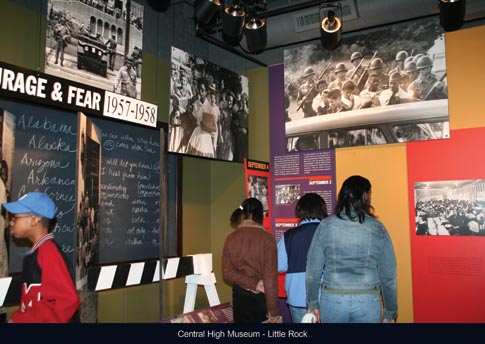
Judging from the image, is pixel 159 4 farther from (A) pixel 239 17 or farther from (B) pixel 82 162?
(B) pixel 82 162

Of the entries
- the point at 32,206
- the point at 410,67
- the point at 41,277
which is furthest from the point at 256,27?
the point at 41,277

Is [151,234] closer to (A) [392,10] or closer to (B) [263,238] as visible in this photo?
(B) [263,238]

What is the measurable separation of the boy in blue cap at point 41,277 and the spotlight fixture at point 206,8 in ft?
9.76

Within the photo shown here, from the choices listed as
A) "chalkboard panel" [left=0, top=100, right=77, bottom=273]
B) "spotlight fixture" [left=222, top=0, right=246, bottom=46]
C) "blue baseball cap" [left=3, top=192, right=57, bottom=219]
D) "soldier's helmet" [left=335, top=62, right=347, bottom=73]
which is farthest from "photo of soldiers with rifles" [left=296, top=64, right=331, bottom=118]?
"blue baseball cap" [left=3, top=192, right=57, bottom=219]

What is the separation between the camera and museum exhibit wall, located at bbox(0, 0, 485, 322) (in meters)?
4.35

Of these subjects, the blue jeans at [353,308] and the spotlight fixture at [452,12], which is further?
the spotlight fixture at [452,12]

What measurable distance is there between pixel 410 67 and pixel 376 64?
42 centimetres

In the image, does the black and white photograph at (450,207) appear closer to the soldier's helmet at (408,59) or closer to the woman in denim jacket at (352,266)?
the soldier's helmet at (408,59)

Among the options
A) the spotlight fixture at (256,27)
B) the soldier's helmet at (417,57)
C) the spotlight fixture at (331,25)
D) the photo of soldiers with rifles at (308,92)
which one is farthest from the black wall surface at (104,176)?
the soldier's helmet at (417,57)

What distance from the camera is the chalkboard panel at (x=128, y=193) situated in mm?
4859

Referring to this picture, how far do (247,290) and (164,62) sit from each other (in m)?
3.54

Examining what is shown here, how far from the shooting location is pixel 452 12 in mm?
4375
